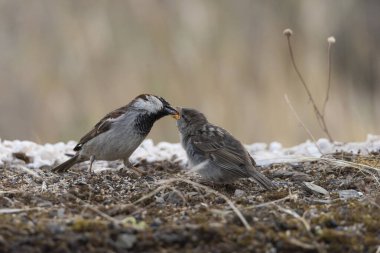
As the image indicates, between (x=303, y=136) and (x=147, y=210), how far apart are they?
243 inches

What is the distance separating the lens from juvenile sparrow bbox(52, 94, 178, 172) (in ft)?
22.6

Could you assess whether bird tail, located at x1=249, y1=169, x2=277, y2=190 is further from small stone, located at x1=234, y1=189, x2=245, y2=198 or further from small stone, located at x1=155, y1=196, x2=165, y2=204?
small stone, located at x1=155, y1=196, x2=165, y2=204

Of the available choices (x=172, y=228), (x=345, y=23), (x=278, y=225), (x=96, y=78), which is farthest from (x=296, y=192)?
(x=345, y=23)

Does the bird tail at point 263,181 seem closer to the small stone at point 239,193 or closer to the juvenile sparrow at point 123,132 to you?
the small stone at point 239,193

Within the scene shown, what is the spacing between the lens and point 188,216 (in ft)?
14.5

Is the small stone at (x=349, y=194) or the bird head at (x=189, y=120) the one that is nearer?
the small stone at (x=349, y=194)

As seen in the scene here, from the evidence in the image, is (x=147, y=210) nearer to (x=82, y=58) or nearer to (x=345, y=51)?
(x=82, y=58)

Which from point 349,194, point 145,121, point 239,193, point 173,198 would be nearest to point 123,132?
point 145,121

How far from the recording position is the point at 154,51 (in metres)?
11.3

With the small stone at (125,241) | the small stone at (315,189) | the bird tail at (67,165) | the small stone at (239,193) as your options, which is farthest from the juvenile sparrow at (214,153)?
the small stone at (125,241)

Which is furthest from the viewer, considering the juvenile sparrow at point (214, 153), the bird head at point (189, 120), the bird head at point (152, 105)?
the bird head at point (152, 105)

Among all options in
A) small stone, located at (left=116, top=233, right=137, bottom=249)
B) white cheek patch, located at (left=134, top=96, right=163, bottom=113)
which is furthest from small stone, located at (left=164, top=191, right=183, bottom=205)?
white cheek patch, located at (left=134, top=96, right=163, bottom=113)

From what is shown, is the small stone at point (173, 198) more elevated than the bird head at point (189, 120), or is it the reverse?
the bird head at point (189, 120)

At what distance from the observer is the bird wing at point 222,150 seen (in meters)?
5.78
